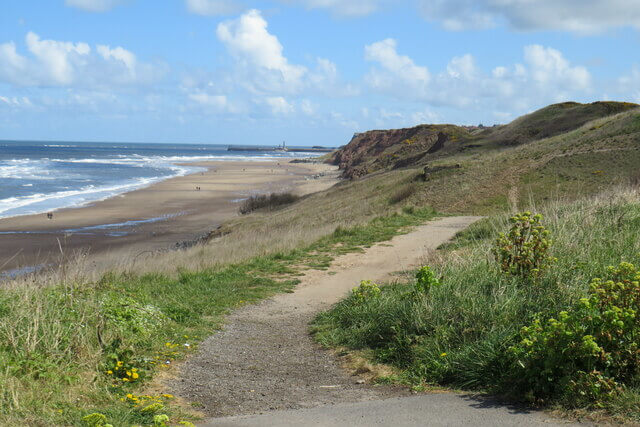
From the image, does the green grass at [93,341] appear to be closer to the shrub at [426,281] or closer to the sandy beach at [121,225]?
the shrub at [426,281]

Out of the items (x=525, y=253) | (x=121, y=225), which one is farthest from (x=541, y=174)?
(x=121, y=225)

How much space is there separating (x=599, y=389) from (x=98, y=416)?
3.65 meters

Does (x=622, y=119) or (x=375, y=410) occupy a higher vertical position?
(x=622, y=119)

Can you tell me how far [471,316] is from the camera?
6141 mm

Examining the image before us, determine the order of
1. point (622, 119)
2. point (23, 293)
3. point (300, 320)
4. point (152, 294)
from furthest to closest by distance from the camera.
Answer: point (622, 119) < point (152, 294) < point (300, 320) < point (23, 293)

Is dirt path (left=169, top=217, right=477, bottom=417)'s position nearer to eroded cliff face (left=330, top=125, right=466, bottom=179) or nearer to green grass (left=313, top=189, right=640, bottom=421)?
green grass (left=313, top=189, right=640, bottom=421)

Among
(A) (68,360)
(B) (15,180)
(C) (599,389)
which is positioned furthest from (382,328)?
(B) (15,180)

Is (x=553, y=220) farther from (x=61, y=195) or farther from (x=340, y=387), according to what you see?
(x=61, y=195)

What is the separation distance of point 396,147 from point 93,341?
57.3 metres

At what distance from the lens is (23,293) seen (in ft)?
22.2

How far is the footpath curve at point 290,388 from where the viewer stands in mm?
4605

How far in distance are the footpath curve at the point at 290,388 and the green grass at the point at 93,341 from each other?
1.20 ft

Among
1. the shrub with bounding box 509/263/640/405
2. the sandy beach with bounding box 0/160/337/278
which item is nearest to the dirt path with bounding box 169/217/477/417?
the shrub with bounding box 509/263/640/405

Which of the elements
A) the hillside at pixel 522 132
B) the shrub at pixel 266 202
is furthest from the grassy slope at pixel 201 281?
the hillside at pixel 522 132
